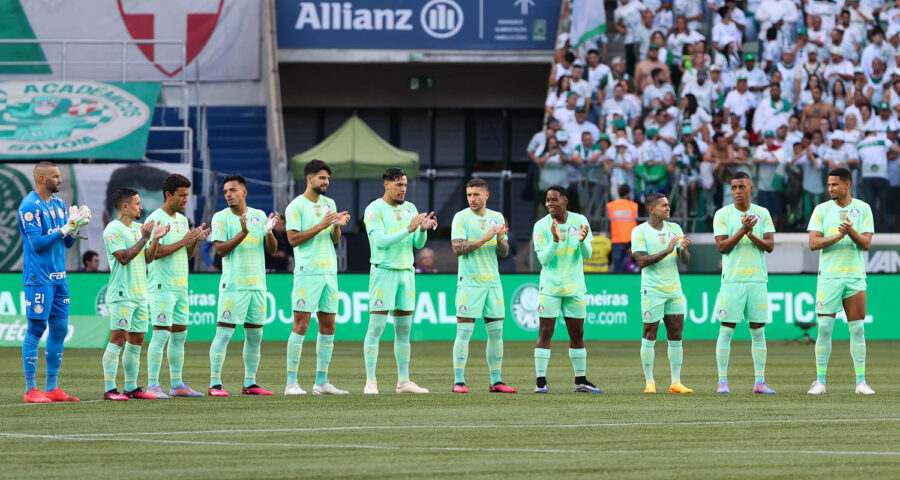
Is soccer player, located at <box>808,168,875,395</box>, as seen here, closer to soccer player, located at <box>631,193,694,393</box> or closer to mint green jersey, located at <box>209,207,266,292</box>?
soccer player, located at <box>631,193,694,393</box>

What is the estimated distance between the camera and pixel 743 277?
51.9 ft

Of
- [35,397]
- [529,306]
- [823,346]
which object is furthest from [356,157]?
[35,397]

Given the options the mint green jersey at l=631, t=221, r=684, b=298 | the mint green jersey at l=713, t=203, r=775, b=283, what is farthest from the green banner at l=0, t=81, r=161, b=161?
the mint green jersey at l=713, t=203, r=775, b=283

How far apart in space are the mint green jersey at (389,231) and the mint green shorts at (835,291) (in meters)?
4.53

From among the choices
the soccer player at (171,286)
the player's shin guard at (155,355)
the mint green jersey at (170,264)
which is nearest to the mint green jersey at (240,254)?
the soccer player at (171,286)

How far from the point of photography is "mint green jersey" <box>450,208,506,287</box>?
15.9 meters

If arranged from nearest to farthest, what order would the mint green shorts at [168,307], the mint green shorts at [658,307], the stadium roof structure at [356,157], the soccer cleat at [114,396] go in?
the soccer cleat at [114,396], the mint green shorts at [168,307], the mint green shorts at [658,307], the stadium roof structure at [356,157]

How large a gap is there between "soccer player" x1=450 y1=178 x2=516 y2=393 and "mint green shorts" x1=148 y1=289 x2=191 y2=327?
301 cm

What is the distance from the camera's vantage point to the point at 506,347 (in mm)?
26438

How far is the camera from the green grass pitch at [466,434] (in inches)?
371

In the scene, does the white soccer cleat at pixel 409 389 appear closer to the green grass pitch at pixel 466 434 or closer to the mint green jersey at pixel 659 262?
the green grass pitch at pixel 466 434

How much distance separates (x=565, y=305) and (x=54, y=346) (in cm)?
554

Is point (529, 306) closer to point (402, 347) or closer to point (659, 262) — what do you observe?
point (659, 262)

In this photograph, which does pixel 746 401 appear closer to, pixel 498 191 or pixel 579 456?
pixel 579 456
